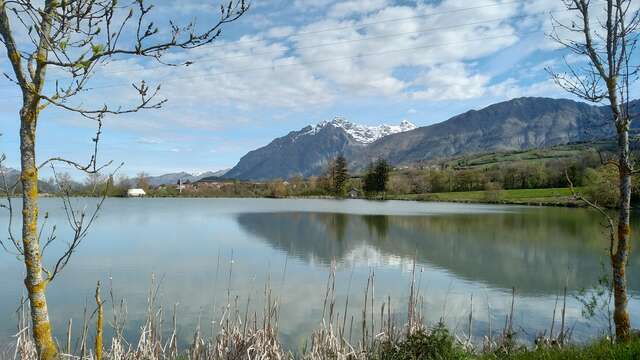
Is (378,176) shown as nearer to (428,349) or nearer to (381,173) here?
(381,173)

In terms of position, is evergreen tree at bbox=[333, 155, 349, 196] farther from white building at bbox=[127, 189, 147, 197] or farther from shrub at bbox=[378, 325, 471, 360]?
shrub at bbox=[378, 325, 471, 360]

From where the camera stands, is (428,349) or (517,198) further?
(517,198)

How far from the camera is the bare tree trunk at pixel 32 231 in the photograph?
10.9 ft

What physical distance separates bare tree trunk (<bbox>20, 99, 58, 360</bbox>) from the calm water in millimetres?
7100

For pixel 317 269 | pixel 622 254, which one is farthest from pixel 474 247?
pixel 622 254

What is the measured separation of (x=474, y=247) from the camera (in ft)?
95.0

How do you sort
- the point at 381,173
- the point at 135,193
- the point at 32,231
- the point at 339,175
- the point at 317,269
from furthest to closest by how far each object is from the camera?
the point at 135,193
the point at 339,175
the point at 381,173
the point at 317,269
the point at 32,231

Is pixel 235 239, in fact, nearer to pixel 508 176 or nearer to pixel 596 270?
pixel 596 270

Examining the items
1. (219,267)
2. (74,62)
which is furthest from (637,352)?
(219,267)

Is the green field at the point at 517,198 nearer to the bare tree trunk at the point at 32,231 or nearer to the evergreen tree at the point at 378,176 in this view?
the evergreen tree at the point at 378,176

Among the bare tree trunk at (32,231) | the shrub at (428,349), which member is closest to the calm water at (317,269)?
the shrub at (428,349)

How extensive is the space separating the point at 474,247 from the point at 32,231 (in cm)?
2853

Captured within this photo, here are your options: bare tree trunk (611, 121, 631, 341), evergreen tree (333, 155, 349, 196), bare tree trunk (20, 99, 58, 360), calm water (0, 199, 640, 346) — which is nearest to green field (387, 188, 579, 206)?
evergreen tree (333, 155, 349, 196)

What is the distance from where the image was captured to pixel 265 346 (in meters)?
7.78
